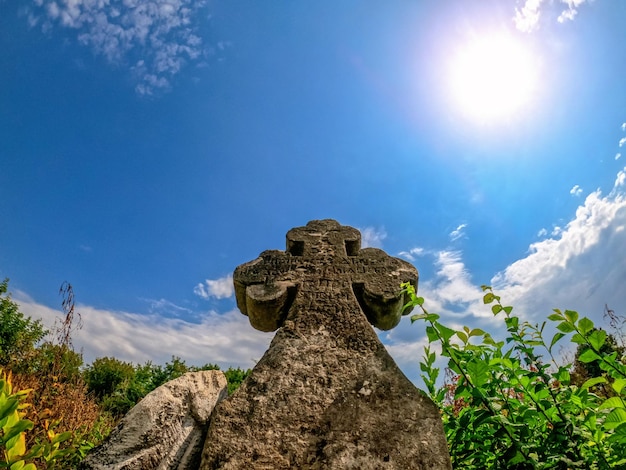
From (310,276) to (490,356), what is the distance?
4.57ft

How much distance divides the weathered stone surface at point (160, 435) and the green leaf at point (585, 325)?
2106mm

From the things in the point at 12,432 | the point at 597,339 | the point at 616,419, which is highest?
the point at 597,339

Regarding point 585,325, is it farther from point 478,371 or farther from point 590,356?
point 478,371

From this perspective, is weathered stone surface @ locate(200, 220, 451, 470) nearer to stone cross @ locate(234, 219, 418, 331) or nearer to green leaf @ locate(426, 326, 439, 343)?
stone cross @ locate(234, 219, 418, 331)

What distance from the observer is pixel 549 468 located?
5.23 ft

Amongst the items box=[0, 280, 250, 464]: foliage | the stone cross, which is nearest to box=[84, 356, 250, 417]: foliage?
box=[0, 280, 250, 464]: foliage

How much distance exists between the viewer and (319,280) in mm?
2979

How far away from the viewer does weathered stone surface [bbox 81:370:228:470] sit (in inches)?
85.7

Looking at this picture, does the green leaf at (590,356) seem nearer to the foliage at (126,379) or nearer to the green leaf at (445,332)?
the green leaf at (445,332)


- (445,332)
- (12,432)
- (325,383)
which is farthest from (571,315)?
(12,432)

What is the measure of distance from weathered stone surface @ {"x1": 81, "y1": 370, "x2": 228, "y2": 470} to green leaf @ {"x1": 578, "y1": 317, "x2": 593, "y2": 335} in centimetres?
211

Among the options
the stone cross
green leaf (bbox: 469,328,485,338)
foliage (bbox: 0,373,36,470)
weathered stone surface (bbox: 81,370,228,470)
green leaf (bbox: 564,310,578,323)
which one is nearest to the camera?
foliage (bbox: 0,373,36,470)

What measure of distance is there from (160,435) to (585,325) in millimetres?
2271

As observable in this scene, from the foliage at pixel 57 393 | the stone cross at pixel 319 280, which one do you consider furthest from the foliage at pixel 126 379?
the stone cross at pixel 319 280
